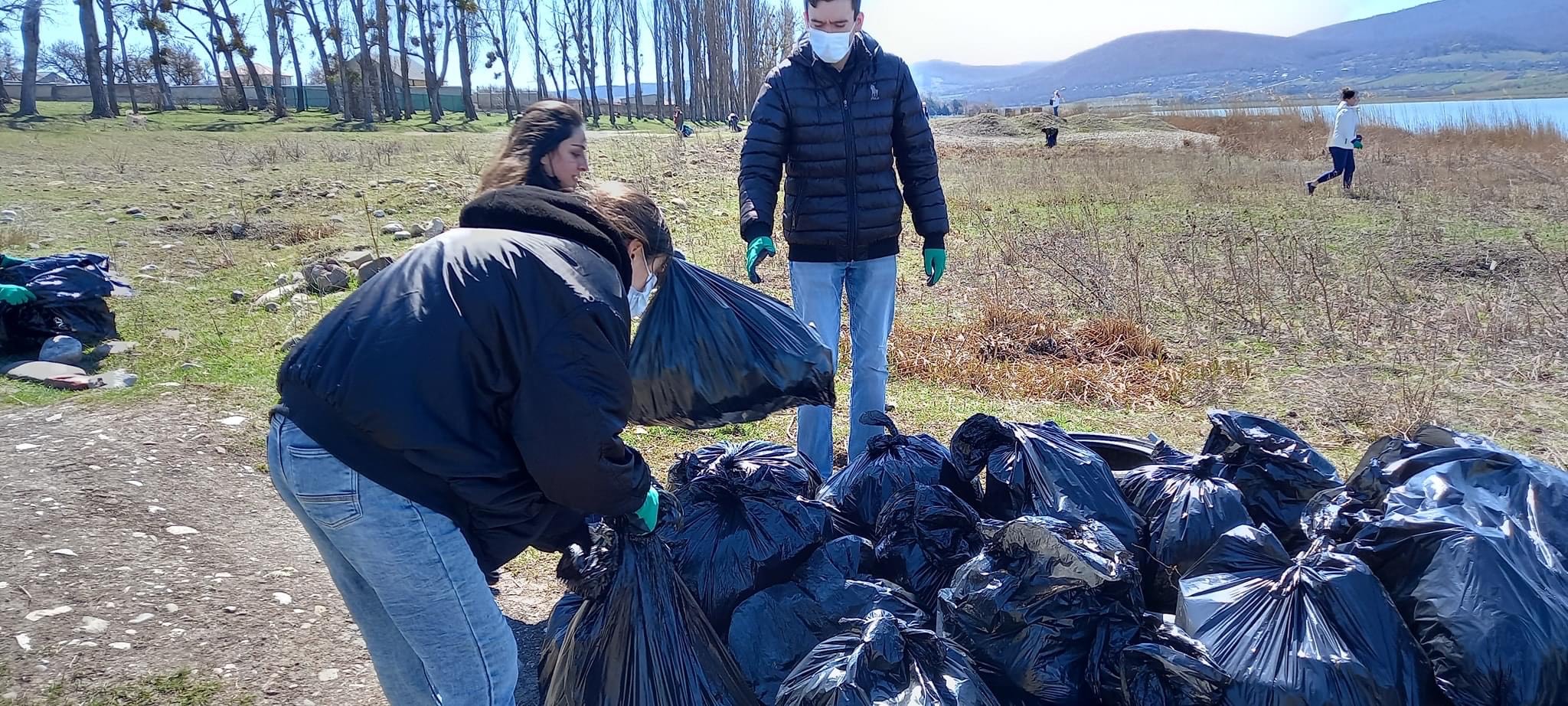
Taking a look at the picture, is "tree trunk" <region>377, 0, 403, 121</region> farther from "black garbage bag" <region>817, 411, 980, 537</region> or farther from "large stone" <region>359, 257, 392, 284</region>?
"black garbage bag" <region>817, 411, 980, 537</region>

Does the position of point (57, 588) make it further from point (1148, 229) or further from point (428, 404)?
point (1148, 229)

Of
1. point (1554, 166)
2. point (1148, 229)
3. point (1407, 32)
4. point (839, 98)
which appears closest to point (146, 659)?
point (839, 98)

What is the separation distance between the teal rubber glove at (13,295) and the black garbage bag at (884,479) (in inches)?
194

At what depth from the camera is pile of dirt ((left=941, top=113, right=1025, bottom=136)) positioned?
3095 cm

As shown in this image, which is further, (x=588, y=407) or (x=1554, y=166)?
(x=1554, y=166)

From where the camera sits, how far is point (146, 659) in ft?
7.80

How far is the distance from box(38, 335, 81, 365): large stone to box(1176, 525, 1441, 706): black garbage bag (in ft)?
18.7

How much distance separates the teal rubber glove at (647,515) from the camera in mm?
1684

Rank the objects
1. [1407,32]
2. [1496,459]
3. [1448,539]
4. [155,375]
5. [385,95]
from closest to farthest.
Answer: [1448,539] < [1496,459] < [155,375] < [385,95] < [1407,32]

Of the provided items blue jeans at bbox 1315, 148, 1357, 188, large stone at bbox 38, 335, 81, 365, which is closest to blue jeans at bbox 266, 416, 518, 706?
large stone at bbox 38, 335, 81, 365

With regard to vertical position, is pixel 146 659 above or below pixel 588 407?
below

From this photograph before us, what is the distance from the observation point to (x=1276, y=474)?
2250mm

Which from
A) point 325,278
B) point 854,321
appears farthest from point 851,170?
point 325,278

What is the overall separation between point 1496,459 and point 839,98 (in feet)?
6.77
